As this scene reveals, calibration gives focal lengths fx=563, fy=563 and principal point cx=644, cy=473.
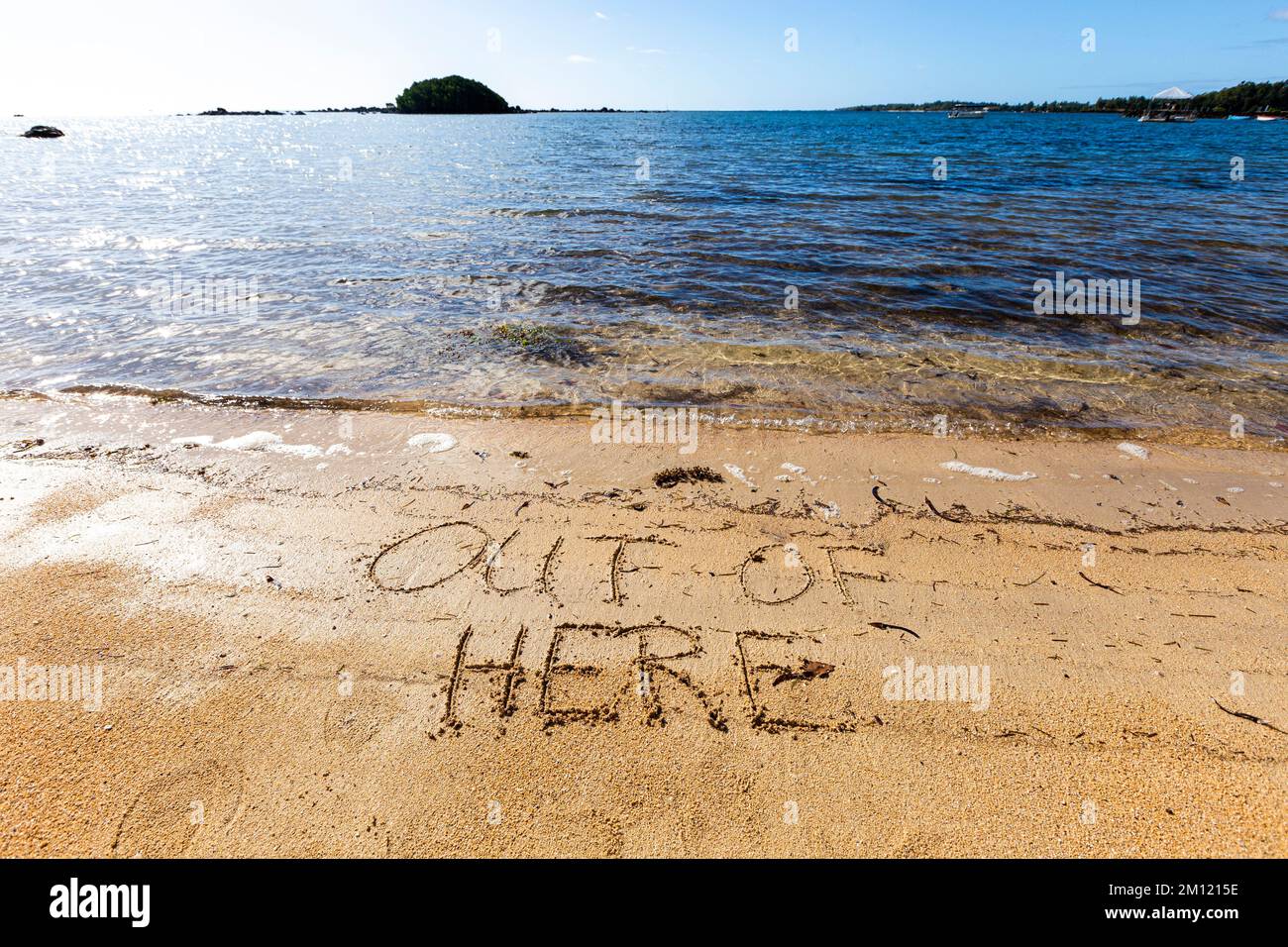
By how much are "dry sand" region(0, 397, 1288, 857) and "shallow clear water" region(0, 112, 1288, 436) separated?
1.92 meters

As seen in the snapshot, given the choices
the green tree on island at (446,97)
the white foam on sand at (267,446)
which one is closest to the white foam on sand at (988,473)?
the white foam on sand at (267,446)

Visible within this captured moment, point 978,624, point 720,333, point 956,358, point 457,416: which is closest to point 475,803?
point 978,624

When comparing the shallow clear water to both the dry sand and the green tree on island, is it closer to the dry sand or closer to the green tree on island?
the dry sand

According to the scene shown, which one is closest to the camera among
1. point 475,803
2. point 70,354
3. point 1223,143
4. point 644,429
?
point 475,803

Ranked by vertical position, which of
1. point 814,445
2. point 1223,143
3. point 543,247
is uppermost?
point 1223,143

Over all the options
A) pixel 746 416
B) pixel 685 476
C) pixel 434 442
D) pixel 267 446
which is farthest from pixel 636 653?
pixel 267 446

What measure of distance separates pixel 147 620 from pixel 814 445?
17.5 ft

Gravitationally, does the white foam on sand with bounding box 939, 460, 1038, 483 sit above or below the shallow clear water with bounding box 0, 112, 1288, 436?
below

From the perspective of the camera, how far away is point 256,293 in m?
10.6

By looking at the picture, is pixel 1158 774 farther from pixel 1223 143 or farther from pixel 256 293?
pixel 1223 143

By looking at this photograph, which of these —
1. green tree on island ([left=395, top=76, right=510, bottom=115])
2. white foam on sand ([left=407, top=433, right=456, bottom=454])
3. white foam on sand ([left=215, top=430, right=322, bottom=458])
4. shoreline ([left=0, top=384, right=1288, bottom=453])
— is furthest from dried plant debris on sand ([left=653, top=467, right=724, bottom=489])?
green tree on island ([left=395, top=76, right=510, bottom=115])

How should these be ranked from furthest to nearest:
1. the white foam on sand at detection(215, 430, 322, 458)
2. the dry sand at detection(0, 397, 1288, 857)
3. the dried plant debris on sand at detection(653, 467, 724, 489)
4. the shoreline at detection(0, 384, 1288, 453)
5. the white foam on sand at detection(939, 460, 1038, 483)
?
the shoreline at detection(0, 384, 1288, 453) < the white foam on sand at detection(215, 430, 322, 458) < the white foam on sand at detection(939, 460, 1038, 483) < the dried plant debris on sand at detection(653, 467, 724, 489) < the dry sand at detection(0, 397, 1288, 857)

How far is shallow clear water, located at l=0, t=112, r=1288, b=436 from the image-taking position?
23.1 feet

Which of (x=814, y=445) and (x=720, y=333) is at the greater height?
(x=720, y=333)
